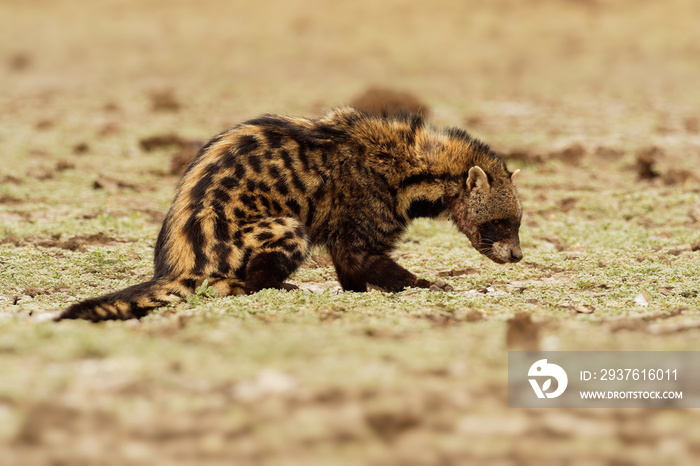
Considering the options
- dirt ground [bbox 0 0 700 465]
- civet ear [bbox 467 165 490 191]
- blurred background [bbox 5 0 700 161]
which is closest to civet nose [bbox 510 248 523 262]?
dirt ground [bbox 0 0 700 465]

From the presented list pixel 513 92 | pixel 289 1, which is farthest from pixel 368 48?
pixel 513 92

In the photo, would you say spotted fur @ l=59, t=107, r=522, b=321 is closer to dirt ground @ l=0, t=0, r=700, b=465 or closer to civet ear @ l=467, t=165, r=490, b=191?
civet ear @ l=467, t=165, r=490, b=191

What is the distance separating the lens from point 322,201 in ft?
22.1

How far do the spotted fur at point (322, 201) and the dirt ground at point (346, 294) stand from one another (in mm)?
329

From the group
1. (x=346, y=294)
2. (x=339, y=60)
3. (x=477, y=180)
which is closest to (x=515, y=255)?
(x=477, y=180)

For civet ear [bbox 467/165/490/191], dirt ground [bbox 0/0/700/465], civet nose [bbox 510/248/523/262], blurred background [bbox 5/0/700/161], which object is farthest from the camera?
blurred background [bbox 5/0/700/161]

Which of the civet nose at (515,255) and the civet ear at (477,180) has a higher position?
the civet ear at (477,180)

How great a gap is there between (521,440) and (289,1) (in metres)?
24.5

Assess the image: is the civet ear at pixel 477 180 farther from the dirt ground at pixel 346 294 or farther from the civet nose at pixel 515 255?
the dirt ground at pixel 346 294

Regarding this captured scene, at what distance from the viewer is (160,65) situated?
23.1 metres

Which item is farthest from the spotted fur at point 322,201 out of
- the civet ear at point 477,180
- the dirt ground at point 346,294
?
the dirt ground at point 346,294

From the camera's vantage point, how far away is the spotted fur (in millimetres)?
6246

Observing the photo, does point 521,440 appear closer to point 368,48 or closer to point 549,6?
point 368,48

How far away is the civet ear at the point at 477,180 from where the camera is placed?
6855 mm
